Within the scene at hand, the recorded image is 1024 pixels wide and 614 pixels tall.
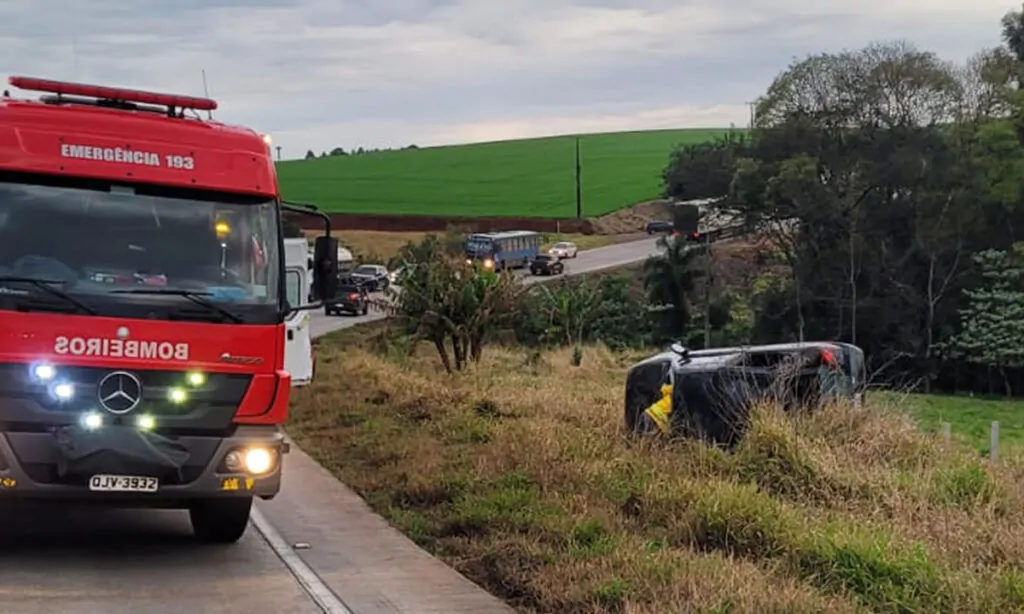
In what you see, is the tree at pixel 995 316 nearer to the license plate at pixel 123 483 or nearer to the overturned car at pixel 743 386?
the overturned car at pixel 743 386

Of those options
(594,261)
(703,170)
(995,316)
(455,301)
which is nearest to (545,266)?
(594,261)

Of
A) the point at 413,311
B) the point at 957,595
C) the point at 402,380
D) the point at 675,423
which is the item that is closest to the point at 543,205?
the point at 413,311

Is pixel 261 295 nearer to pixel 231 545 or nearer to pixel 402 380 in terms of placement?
pixel 231 545

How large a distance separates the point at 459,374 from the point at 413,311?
3112 millimetres

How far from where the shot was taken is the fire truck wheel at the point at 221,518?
9945 millimetres

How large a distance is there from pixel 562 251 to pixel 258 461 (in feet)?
213

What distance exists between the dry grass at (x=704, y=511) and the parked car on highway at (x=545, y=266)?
174 ft

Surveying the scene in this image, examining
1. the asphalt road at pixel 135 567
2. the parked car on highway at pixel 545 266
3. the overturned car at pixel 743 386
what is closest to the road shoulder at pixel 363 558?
the asphalt road at pixel 135 567

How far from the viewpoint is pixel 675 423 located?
45.0 feet

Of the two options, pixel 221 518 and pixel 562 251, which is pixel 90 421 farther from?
pixel 562 251

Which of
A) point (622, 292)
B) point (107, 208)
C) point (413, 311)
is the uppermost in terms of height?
point (107, 208)

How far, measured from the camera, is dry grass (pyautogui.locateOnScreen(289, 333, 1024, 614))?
7.86m

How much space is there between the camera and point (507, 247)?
69938mm

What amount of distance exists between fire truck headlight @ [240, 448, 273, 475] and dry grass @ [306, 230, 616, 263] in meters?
63.6
